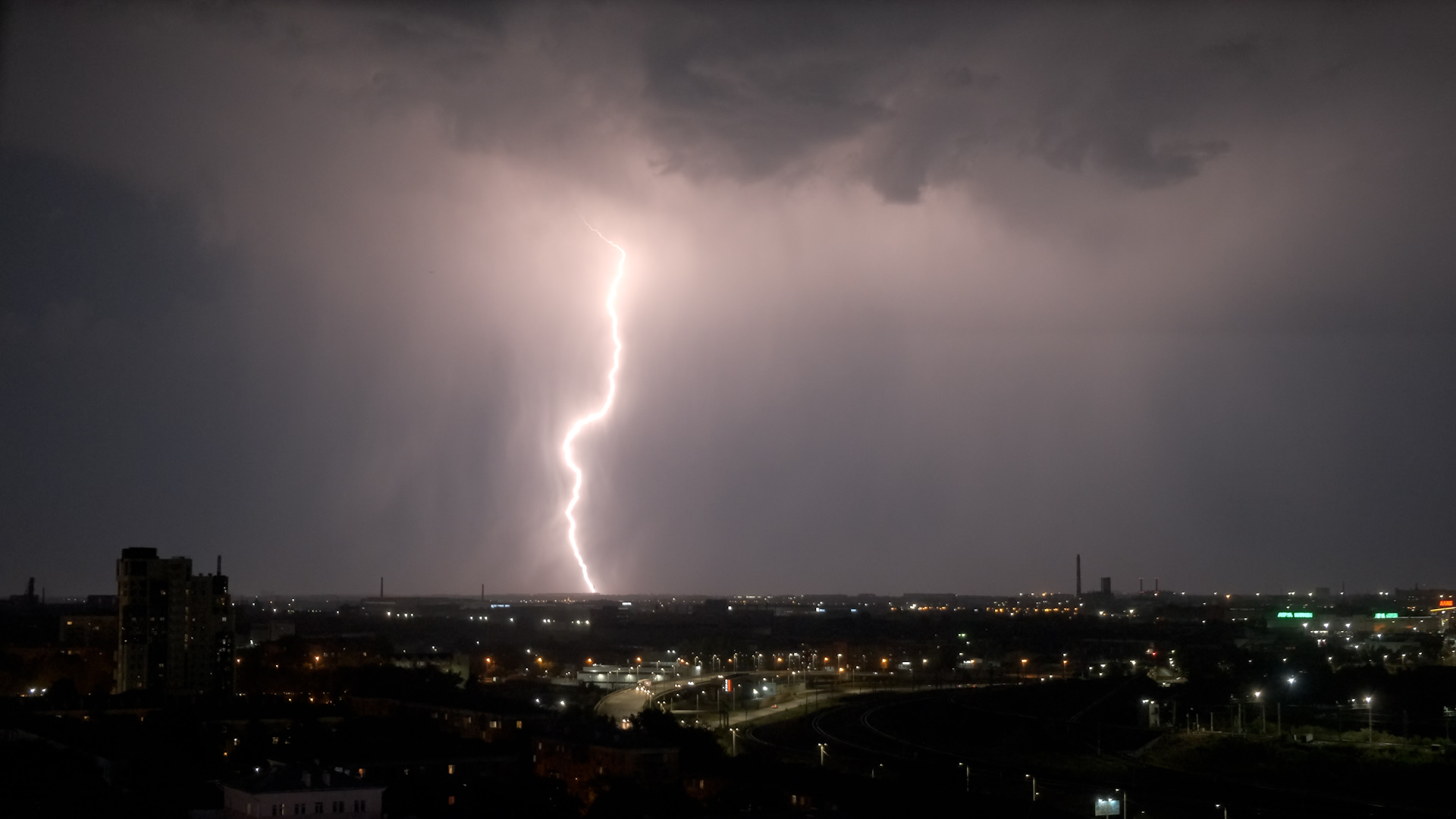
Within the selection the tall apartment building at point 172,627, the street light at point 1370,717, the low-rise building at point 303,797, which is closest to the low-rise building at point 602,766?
the low-rise building at point 303,797

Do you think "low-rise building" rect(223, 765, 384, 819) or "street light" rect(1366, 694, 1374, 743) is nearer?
"low-rise building" rect(223, 765, 384, 819)

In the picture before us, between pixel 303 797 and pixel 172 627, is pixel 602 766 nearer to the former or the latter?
pixel 303 797

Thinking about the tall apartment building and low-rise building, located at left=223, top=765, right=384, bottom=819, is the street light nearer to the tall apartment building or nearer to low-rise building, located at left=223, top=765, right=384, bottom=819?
low-rise building, located at left=223, top=765, right=384, bottom=819

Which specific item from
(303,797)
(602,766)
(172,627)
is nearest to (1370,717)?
(602,766)

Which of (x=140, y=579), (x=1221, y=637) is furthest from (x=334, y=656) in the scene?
(x=1221, y=637)

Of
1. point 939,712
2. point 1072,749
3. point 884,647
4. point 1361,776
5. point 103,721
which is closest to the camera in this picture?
point 1361,776

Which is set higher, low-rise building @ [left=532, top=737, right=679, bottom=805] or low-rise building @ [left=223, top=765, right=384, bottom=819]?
low-rise building @ [left=223, top=765, right=384, bottom=819]

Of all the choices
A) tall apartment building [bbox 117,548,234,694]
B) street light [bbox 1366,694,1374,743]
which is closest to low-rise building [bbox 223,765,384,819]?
street light [bbox 1366,694,1374,743]

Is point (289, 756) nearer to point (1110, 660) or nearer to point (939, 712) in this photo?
point (939, 712)

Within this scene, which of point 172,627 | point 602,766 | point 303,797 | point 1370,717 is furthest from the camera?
→ point 172,627
